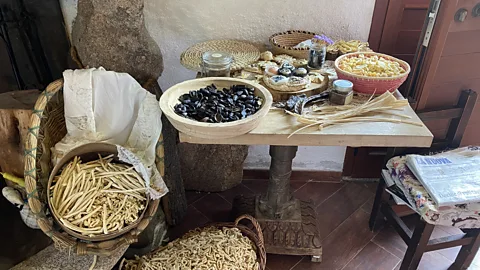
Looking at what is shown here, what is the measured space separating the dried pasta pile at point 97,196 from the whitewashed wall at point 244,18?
813 millimetres

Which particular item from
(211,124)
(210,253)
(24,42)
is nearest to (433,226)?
(210,253)

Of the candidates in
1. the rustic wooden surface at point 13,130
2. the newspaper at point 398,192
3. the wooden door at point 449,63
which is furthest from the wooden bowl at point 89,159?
the wooden door at point 449,63

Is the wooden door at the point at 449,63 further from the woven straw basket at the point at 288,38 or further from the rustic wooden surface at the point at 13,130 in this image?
the rustic wooden surface at the point at 13,130

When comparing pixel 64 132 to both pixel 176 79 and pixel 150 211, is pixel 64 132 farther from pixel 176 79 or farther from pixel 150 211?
pixel 176 79

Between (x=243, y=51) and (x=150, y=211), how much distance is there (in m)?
0.84

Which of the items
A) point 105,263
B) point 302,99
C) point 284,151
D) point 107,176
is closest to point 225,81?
point 302,99

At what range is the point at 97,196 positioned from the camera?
4.43 feet

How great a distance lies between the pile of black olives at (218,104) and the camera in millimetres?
→ 1278

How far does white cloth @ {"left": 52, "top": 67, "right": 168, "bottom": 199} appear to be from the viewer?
1.43 metres

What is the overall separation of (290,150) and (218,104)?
0.50 metres

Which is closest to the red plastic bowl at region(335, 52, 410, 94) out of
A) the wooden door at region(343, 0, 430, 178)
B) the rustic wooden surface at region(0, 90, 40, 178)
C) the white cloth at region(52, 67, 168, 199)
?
the wooden door at region(343, 0, 430, 178)

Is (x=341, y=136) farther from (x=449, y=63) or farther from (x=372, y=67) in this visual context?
(x=449, y=63)

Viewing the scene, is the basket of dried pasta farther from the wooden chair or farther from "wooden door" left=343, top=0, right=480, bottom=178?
"wooden door" left=343, top=0, right=480, bottom=178

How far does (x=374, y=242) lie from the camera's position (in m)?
1.98
